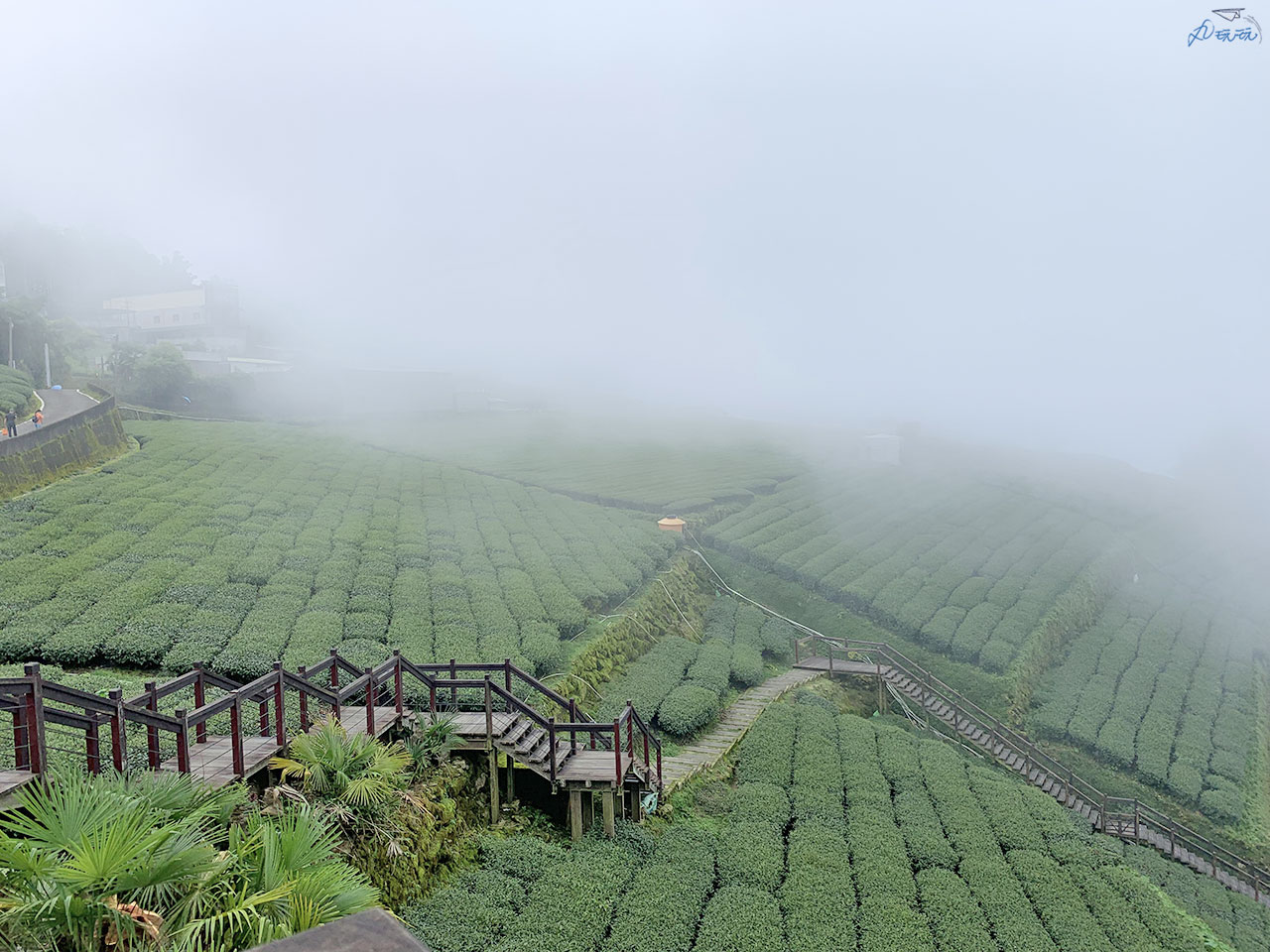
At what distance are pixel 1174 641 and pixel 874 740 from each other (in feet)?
66.2

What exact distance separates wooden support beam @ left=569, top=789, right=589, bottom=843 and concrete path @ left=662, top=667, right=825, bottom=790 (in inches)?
135

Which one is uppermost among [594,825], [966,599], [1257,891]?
[594,825]

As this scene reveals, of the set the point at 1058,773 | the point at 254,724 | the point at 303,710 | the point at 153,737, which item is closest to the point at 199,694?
the point at 303,710

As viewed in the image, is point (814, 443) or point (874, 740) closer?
point (874, 740)

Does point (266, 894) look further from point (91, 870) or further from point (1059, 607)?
point (1059, 607)

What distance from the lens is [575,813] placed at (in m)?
14.1

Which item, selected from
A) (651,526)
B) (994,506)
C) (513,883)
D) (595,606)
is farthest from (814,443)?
(513,883)

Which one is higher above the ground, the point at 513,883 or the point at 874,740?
the point at 513,883

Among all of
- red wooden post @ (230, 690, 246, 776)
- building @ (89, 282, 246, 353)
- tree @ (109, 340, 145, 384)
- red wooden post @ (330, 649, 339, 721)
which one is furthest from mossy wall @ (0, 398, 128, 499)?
building @ (89, 282, 246, 353)

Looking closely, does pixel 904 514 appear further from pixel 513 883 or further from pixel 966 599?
pixel 513 883

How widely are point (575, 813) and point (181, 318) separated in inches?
4304

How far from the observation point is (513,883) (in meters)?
12.5

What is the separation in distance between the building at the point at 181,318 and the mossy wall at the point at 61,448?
62.4 meters

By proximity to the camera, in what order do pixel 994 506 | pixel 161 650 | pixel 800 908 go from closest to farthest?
pixel 800 908 < pixel 161 650 < pixel 994 506
